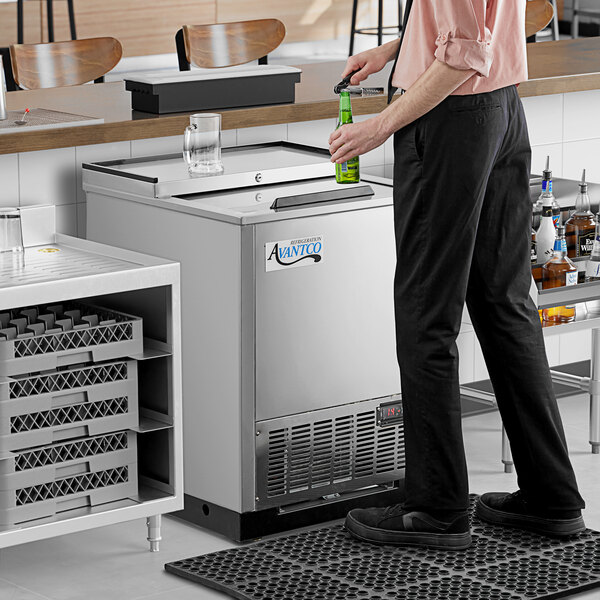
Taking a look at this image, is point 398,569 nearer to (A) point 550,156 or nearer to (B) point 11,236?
(B) point 11,236

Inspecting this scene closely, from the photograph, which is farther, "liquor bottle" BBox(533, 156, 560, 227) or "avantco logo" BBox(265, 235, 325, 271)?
"liquor bottle" BBox(533, 156, 560, 227)

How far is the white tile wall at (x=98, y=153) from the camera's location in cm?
341

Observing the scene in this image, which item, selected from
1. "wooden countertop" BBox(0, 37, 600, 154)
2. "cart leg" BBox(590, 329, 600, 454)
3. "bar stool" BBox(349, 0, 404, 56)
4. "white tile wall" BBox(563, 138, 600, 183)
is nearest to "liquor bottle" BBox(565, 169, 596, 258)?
"cart leg" BBox(590, 329, 600, 454)

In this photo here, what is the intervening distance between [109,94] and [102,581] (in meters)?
1.57

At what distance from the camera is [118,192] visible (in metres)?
3.29

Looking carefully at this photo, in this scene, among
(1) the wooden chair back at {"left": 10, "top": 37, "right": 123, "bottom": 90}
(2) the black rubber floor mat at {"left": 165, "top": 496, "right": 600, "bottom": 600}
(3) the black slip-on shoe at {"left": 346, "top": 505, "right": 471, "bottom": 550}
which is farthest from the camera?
(1) the wooden chair back at {"left": 10, "top": 37, "right": 123, "bottom": 90}

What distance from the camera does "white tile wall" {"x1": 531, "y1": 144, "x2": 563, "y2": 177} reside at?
424 cm

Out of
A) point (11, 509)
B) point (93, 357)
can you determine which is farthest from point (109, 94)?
point (11, 509)

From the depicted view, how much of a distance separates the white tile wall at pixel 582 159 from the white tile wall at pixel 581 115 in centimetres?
2

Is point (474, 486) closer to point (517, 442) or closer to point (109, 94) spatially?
point (517, 442)

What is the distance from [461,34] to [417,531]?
111cm

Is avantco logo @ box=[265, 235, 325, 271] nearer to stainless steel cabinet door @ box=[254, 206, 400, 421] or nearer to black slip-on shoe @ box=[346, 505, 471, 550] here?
stainless steel cabinet door @ box=[254, 206, 400, 421]

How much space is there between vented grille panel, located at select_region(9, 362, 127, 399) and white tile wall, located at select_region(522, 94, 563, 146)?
1.78 meters

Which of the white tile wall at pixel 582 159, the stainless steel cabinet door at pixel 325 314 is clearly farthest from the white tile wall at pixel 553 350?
the stainless steel cabinet door at pixel 325 314
